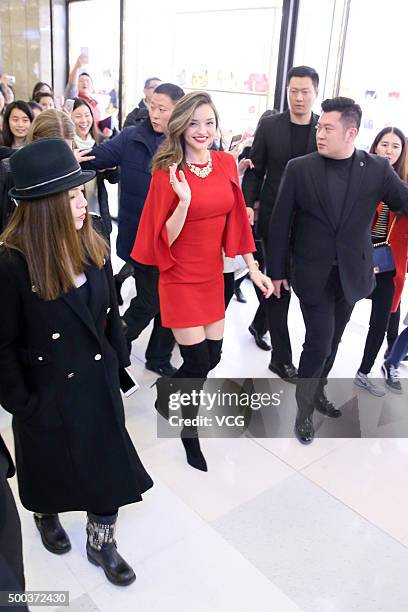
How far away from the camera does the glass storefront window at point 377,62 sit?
4.57 m

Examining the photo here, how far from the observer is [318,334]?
2807 mm

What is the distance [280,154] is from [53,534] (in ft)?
8.10

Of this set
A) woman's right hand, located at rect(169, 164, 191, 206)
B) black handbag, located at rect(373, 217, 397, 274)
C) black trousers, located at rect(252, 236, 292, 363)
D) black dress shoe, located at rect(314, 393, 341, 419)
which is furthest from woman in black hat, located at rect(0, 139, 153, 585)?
black handbag, located at rect(373, 217, 397, 274)

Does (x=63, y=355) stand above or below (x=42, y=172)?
below

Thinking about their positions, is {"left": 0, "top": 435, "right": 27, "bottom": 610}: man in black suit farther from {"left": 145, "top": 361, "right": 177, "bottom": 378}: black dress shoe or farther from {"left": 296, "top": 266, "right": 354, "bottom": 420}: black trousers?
{"left": 145, "top": 361, "right": 177, "bottom": 378}: black dress shoe

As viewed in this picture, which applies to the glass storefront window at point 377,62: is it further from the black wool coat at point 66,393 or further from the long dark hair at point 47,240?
the long dark hair at point 47,240

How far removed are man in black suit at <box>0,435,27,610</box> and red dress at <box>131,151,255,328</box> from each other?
4.15 ft

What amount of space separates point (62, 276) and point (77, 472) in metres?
0.69

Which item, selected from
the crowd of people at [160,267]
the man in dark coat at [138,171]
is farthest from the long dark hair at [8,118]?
the man in dark coat at [138,171]

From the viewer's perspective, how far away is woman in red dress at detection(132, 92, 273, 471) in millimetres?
2340

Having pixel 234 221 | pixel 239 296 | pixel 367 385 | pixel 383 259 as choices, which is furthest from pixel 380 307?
pixel 239 296

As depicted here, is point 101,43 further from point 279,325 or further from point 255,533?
point 255,533

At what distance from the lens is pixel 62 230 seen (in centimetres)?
160

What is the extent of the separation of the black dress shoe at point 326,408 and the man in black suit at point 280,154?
0.38m
